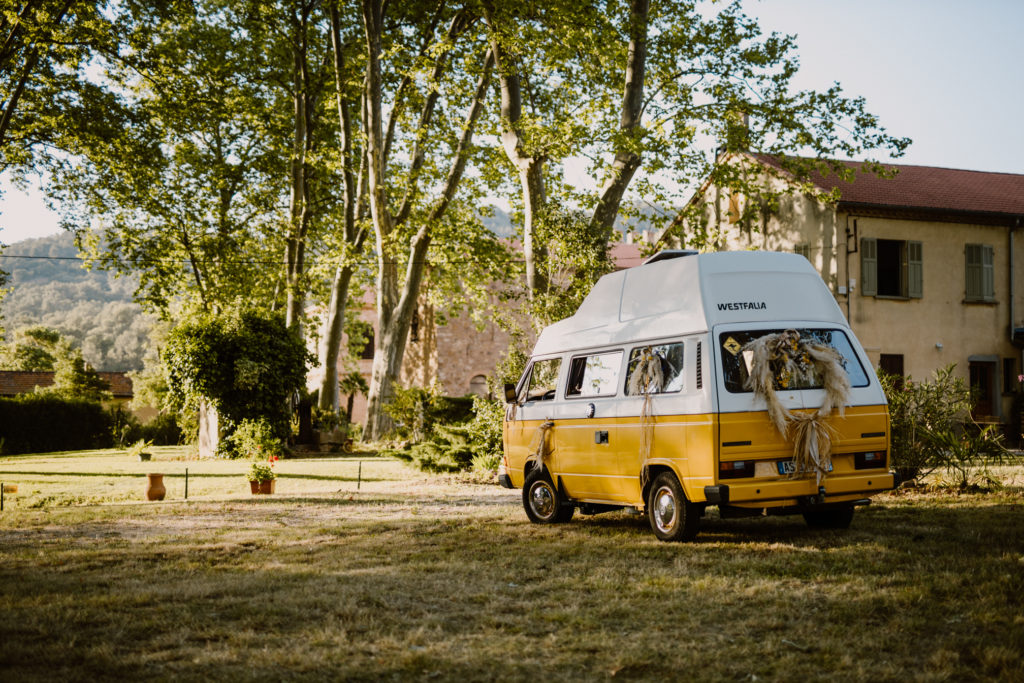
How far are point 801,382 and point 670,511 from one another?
5.79 ft

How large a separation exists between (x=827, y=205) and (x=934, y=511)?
16.4 metres

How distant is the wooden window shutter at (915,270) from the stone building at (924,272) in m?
0.03

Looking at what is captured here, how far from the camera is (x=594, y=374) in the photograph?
10.4 meters

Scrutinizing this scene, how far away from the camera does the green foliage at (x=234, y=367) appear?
2556 centimetres

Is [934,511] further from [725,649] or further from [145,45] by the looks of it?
[145,45]

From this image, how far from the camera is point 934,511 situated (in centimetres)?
1080

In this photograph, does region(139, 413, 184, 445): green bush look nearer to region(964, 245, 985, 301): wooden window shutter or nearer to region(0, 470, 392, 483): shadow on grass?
region(0, 470, 392, 483): shadow on grass

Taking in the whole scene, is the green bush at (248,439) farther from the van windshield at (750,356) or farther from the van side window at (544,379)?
the van windshield at (750,356)

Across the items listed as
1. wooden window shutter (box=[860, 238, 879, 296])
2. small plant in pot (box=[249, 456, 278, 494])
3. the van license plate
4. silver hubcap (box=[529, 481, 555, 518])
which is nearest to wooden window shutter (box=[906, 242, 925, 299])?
wooden window shutter (box=[860, 238, 879, 296])

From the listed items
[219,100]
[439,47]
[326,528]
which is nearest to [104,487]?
[326,528]

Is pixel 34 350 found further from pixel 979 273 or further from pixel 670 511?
pixel 670 511

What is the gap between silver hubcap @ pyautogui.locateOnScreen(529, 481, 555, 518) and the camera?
11.0 meters

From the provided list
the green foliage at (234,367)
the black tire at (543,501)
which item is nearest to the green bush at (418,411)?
the green foliage at (234,367)

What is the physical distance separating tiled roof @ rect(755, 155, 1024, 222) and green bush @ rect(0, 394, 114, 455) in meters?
28.3
